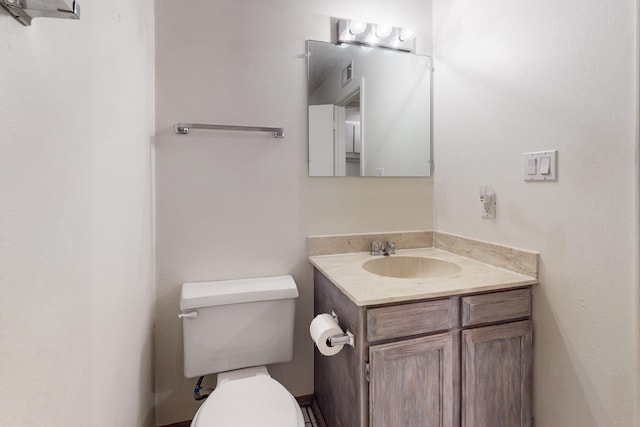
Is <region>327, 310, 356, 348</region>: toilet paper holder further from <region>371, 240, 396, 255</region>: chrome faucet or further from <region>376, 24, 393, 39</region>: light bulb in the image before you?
<region>376, 24, 393, 39</region>: light bulb

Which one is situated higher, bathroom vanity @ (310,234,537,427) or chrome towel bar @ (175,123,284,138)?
chrome towel bar @ (175,123,284,138)

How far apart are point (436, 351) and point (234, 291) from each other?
865mm

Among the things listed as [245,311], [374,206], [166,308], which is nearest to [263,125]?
[374,206]

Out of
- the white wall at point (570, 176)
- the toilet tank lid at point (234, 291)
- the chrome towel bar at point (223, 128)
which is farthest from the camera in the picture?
the chrome towel bar at point (223, 128)

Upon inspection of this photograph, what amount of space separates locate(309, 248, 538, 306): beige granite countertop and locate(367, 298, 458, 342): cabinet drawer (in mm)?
43

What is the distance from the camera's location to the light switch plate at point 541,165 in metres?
1.16

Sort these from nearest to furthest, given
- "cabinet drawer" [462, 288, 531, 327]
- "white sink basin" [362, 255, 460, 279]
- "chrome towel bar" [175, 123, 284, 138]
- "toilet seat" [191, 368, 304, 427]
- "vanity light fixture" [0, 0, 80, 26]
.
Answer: "vanity light fixture" [0, 0, 80, 26]
"toilet seat" [191, 368, 304, 427]
"cabinet drawer" [462, 288, 531, 327]
"chrome towel bar" [175, 123, 284, 138]
"white sink basin" [362, 255, 460, 279]

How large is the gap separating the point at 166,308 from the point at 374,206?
1193 mm

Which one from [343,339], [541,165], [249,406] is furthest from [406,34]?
[249,406]

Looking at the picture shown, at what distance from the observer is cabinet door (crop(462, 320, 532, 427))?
1.18m

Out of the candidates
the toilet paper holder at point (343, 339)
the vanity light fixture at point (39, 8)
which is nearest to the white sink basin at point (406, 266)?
the toilet paper holder at point (343, 339)

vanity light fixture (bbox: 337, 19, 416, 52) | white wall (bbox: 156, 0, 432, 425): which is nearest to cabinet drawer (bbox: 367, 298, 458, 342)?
white wall (bbox: 156, 0, 432, 425)

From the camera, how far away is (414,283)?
1.21 m

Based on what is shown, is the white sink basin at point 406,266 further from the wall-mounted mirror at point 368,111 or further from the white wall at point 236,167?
the wall-mounted mirror at point 368,111
